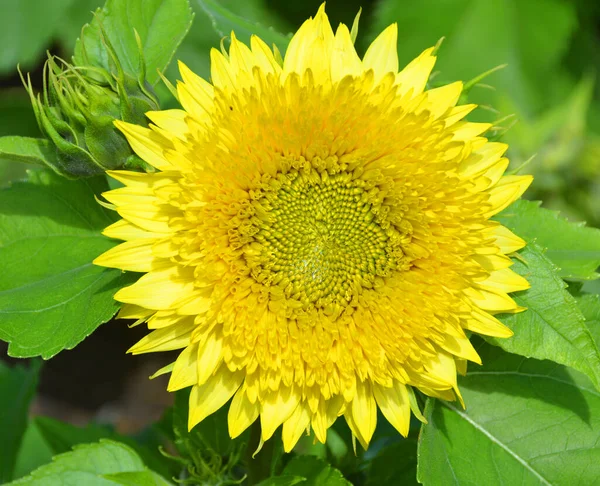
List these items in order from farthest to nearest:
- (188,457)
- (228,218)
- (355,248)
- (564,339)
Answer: (188,457) < (355,248) < (228,218) < (564,339)

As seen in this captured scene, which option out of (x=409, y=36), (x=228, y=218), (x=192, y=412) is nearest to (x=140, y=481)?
(x=192, y=412)

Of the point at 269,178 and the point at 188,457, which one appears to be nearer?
the point at 269,178

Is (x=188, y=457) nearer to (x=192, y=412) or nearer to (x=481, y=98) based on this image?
(x=192, y=412)

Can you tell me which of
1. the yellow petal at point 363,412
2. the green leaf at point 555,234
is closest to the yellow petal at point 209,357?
the yellow petal at point 363,412

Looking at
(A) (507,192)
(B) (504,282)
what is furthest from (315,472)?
(A) (507,192)

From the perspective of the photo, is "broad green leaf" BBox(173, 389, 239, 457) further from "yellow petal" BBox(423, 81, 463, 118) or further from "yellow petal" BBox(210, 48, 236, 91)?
"yellow petal" BBox(423, 81, 463, 118)

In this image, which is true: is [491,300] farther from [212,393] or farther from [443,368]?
[212,393]

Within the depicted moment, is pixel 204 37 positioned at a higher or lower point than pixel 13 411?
higher

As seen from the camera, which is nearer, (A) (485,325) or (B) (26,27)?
(A) (485,325)
